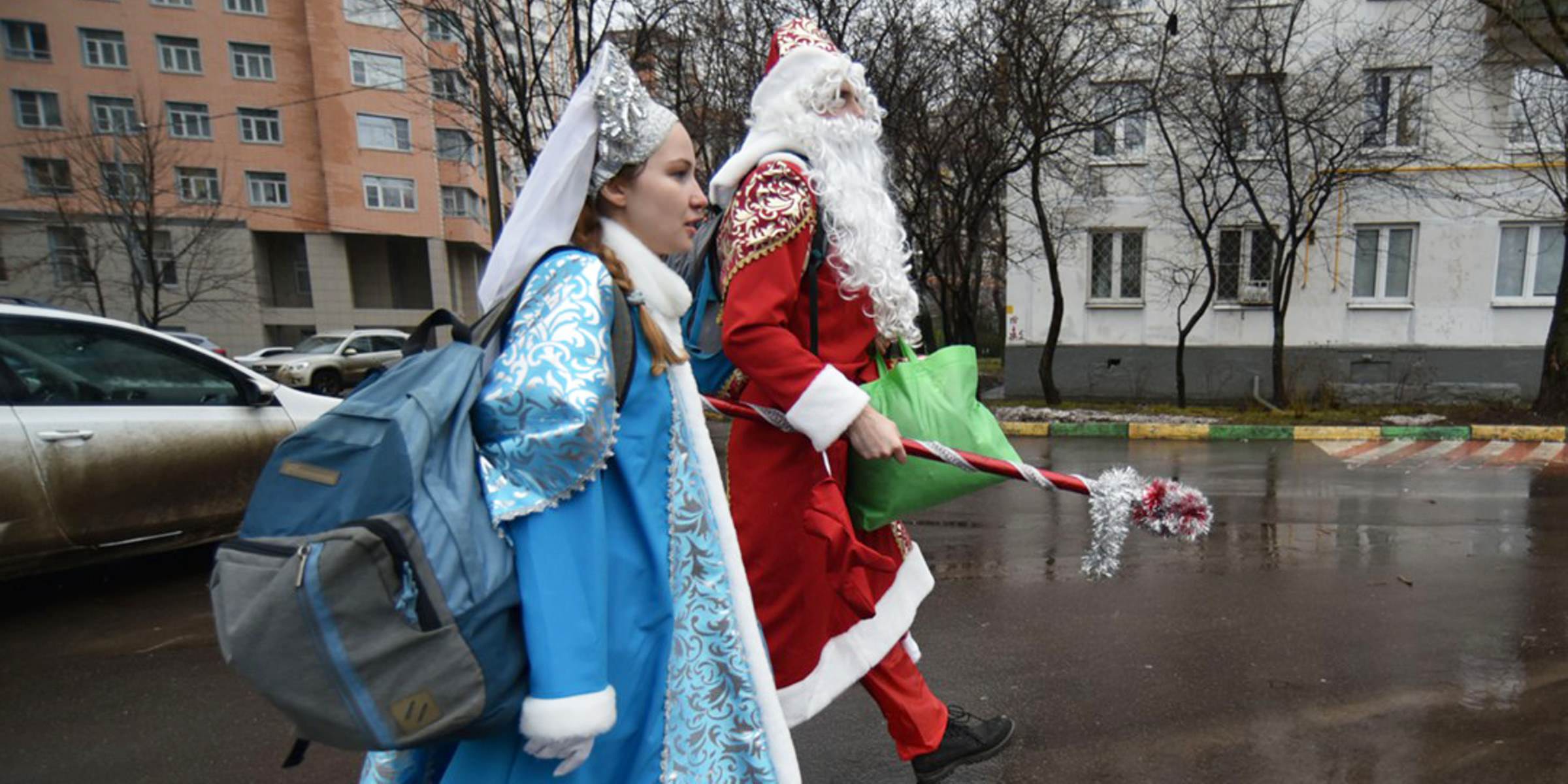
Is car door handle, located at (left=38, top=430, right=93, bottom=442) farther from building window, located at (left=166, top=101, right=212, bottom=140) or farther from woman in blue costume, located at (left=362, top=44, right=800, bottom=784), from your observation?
building window, located at (left=166, top=101, right=212, bottom=140)

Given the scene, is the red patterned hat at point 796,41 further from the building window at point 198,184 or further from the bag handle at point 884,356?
the building window at point 198,184

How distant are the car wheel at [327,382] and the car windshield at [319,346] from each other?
651mm

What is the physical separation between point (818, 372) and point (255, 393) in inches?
161

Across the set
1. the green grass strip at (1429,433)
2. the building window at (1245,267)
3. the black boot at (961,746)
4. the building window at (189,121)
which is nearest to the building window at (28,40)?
→ the building window at (189,121)

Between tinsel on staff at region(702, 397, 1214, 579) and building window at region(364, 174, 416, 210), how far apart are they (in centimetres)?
3904

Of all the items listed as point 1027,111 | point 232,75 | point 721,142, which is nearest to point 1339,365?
point 1027,111

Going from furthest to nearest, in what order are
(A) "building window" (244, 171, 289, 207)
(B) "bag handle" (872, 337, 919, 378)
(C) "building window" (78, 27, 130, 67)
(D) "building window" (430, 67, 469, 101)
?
(A) "building window" (244, 171, 289, 207)
(C) "building window" (78, 27, 130, 67)
(D) "building window" (430, 67, 469, 101)
(B) "bag handle" (872, 337, 919, 378)

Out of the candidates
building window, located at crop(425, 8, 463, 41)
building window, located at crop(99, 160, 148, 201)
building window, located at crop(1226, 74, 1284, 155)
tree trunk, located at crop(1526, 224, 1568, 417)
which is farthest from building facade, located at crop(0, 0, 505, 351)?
tree trunk, located at crop(1526, 224, 1568, 417)

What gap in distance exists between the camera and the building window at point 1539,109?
37.1ft

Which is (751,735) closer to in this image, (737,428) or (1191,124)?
(737,428)

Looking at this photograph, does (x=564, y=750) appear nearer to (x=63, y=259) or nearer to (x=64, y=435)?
(x=64, y=435)

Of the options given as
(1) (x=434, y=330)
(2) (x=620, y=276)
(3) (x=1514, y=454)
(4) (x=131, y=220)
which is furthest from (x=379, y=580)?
(4) (x=131, y=220)

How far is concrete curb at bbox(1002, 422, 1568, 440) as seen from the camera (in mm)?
9469

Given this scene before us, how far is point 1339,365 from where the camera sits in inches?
605
